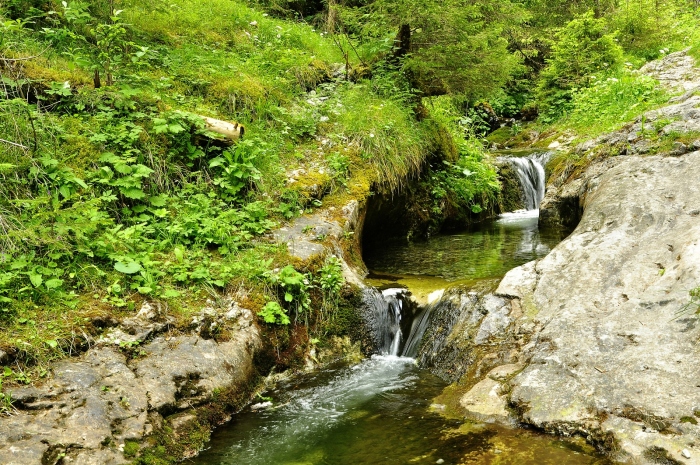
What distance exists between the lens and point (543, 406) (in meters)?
3.72

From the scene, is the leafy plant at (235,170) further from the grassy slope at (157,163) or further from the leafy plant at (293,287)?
the leafy plant at (293,287)

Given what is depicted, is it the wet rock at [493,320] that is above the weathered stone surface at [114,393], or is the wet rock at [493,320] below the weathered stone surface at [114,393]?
above

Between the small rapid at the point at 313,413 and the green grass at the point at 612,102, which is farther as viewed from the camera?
the green grass at the point at 612,102

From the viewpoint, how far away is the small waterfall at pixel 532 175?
12164 millimetres

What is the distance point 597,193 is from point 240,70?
6308 millimetres

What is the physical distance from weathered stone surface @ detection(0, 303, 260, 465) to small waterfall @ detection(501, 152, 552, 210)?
31.0 ft

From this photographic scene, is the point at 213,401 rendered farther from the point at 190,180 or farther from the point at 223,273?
the point at 190,180

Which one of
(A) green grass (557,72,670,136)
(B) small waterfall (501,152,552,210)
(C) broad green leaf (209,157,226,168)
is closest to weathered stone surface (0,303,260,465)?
(C) broad green leaf (209,157,226,168)

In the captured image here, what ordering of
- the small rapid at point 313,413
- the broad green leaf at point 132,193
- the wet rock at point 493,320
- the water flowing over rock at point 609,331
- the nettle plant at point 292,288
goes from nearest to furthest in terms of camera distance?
the water flowing over rock at point 609,331 < the small rapid at point 313,413 < the wet rock at point 493,320 < the nettle plant at point 292,288 < the broad green leaf at point 132,193

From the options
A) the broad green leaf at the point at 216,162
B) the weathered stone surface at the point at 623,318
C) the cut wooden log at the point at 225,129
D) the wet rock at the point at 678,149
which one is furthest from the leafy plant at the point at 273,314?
the wet rock at the point at 678,149

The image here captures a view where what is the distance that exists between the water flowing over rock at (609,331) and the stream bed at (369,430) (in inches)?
10.3

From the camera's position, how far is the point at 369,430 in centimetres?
405

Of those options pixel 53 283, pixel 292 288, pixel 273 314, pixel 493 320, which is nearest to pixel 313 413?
pixel 273 314

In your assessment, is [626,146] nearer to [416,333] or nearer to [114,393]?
[416,333]
